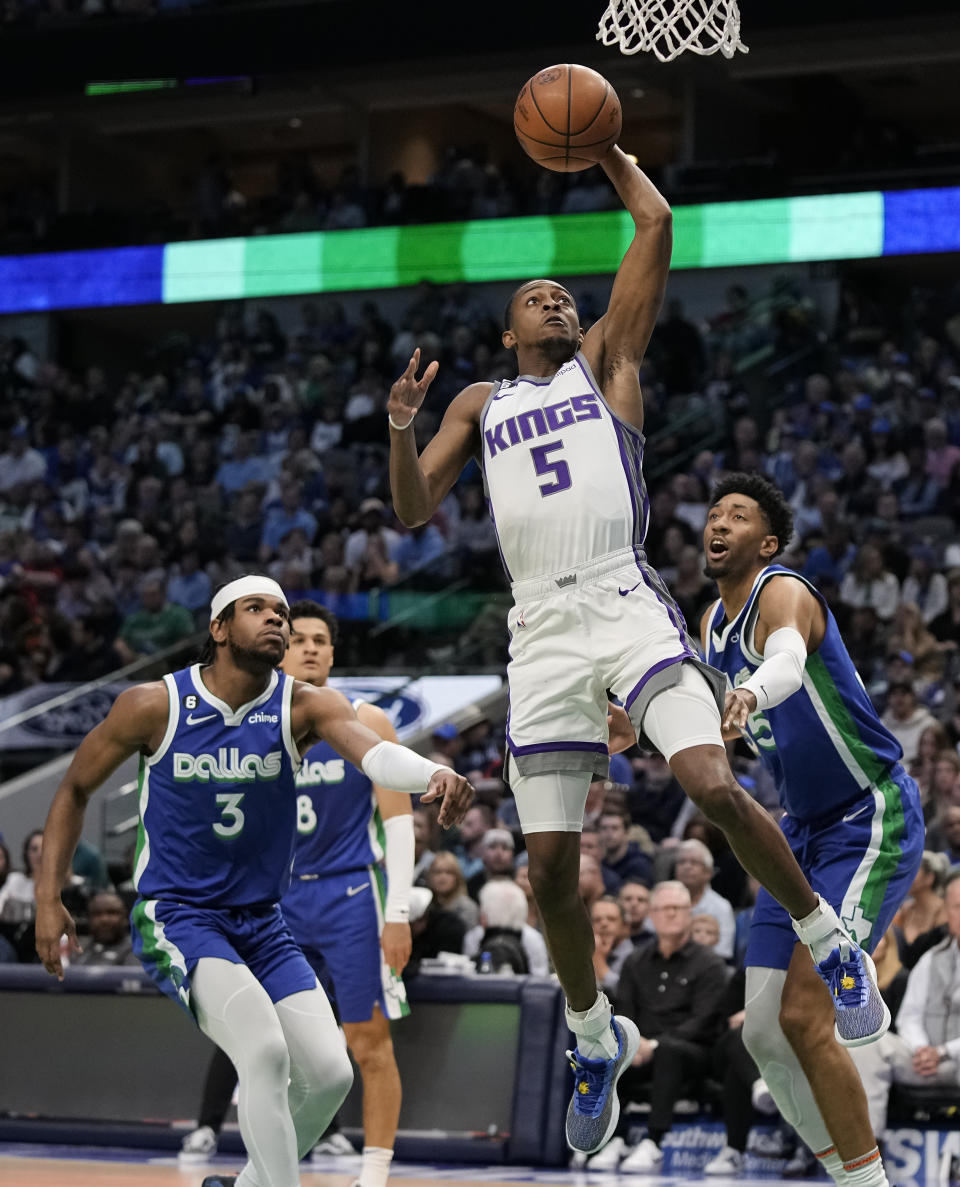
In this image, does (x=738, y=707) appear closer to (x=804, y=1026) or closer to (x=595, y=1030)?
(x=804, y=1026)

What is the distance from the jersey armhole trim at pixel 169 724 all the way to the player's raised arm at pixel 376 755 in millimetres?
402

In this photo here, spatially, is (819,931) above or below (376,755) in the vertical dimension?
below

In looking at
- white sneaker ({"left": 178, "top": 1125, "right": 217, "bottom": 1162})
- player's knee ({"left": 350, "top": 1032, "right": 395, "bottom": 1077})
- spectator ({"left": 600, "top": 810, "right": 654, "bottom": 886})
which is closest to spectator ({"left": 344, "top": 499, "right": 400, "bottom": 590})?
spectator ({"left": 600, "top": 810, "right": 654, "bottom": 886})

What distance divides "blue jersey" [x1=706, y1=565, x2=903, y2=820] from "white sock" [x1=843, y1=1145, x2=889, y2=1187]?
1.08m

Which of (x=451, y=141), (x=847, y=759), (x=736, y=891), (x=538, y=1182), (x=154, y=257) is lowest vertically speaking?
(x=538, y=1182)

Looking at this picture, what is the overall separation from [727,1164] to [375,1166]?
2006mm

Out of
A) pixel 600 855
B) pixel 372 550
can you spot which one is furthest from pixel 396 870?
pixel 372 550

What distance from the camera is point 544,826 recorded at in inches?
220

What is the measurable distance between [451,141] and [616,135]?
20.2 meters

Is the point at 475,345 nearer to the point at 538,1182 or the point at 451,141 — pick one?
the point at 451,141

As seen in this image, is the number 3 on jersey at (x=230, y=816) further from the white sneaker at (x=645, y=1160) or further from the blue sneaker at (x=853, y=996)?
the white sneaker at (x=645, y=1160)

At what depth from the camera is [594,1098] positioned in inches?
233

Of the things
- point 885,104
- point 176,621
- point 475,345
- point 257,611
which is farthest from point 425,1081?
point 885,104

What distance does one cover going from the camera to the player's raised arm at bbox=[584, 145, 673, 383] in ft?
18.7
